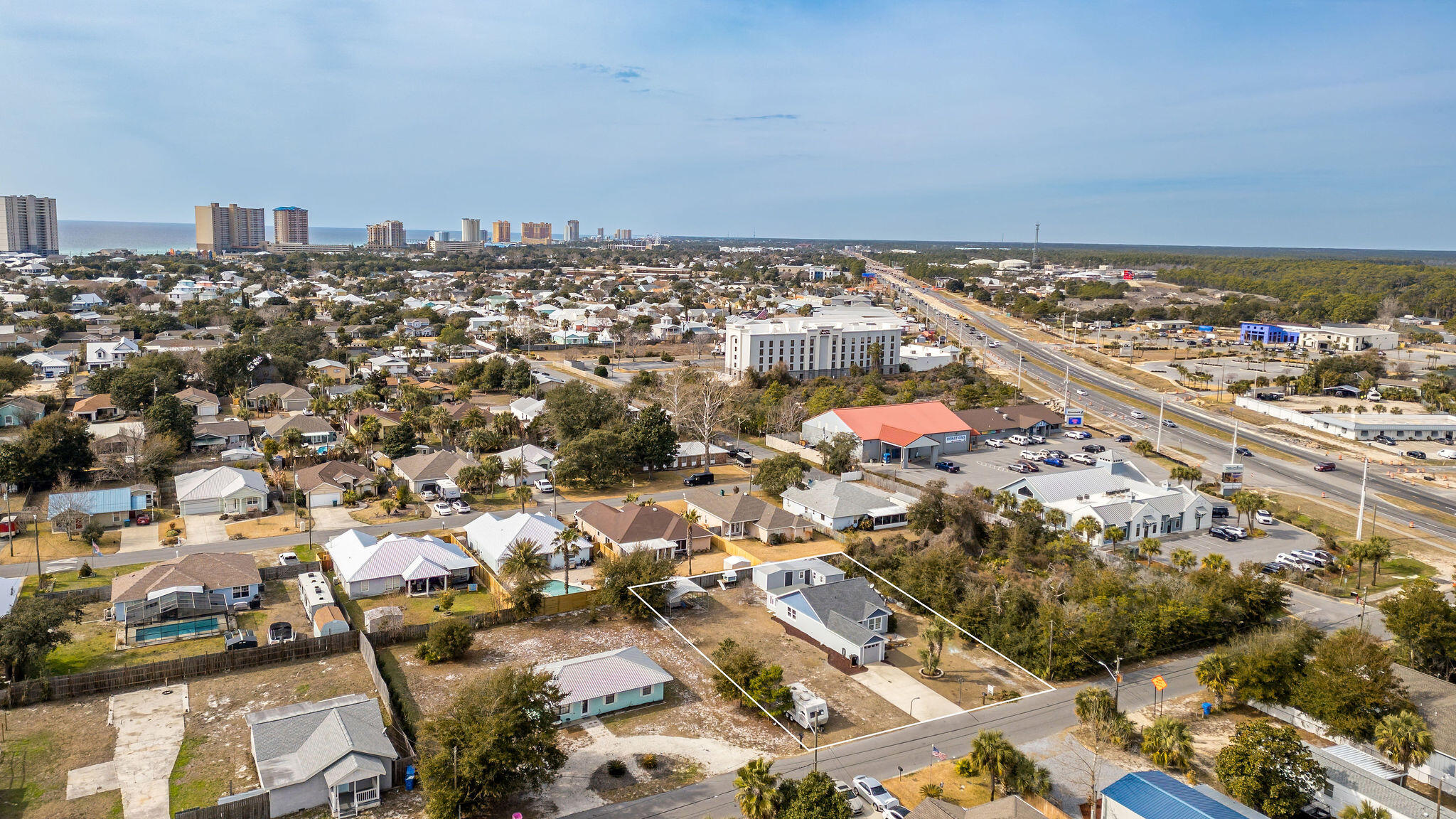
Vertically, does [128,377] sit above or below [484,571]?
above

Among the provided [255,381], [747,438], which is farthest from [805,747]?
[255,381]

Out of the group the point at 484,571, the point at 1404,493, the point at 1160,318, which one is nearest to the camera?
the point at 484,571

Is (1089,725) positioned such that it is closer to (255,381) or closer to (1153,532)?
(1153,532)

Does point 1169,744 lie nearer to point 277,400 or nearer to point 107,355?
point 277,400

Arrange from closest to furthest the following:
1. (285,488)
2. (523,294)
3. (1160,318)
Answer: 1. (285,488)
2. (1160,318)
3. (523,294)

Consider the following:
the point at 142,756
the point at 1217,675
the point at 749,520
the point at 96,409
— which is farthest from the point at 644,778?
the point at 96,409

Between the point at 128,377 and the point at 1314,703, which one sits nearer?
the point at 1314,703

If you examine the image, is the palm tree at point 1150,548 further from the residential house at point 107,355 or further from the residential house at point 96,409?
the residential house at point 107,355
